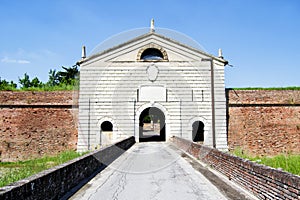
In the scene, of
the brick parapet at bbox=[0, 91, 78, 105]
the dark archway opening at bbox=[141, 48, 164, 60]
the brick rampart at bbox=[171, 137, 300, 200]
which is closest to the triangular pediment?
the dark archway opening at bbox=[141, 48, 164, 60]

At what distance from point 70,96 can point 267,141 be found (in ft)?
49.1

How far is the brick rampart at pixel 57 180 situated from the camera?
3.91 m

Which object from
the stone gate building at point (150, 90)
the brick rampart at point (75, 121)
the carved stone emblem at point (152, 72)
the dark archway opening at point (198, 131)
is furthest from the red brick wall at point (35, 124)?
the dark archway opening at point (198, 131)

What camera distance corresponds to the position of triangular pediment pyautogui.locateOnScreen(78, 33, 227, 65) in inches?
829

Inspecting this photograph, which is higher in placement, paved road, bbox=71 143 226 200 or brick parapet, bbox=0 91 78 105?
brick parapet, bbox=0 91 78 105

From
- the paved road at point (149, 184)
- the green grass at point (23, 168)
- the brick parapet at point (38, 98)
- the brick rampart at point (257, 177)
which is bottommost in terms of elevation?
the green grass at point (23, 168)

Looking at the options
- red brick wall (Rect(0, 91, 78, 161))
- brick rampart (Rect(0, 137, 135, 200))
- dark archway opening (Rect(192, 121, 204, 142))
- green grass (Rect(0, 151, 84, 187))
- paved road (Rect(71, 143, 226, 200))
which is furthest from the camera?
dark archway opening (Rect(192, 121, 204, 142))

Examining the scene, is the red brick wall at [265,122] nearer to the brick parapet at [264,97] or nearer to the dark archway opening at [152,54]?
the brick parapet at [264,97]

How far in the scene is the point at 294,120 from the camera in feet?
68.1

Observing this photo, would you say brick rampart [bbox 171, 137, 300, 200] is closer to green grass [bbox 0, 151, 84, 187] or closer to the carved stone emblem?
green grass [bbox 0, 151, 84, 187]

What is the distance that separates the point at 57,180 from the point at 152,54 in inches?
674

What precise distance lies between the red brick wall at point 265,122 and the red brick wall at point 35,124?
12.1 metres

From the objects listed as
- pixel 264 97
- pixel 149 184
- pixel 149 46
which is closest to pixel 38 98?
pixel 149 46

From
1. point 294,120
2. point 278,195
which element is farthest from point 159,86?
point 278,195
